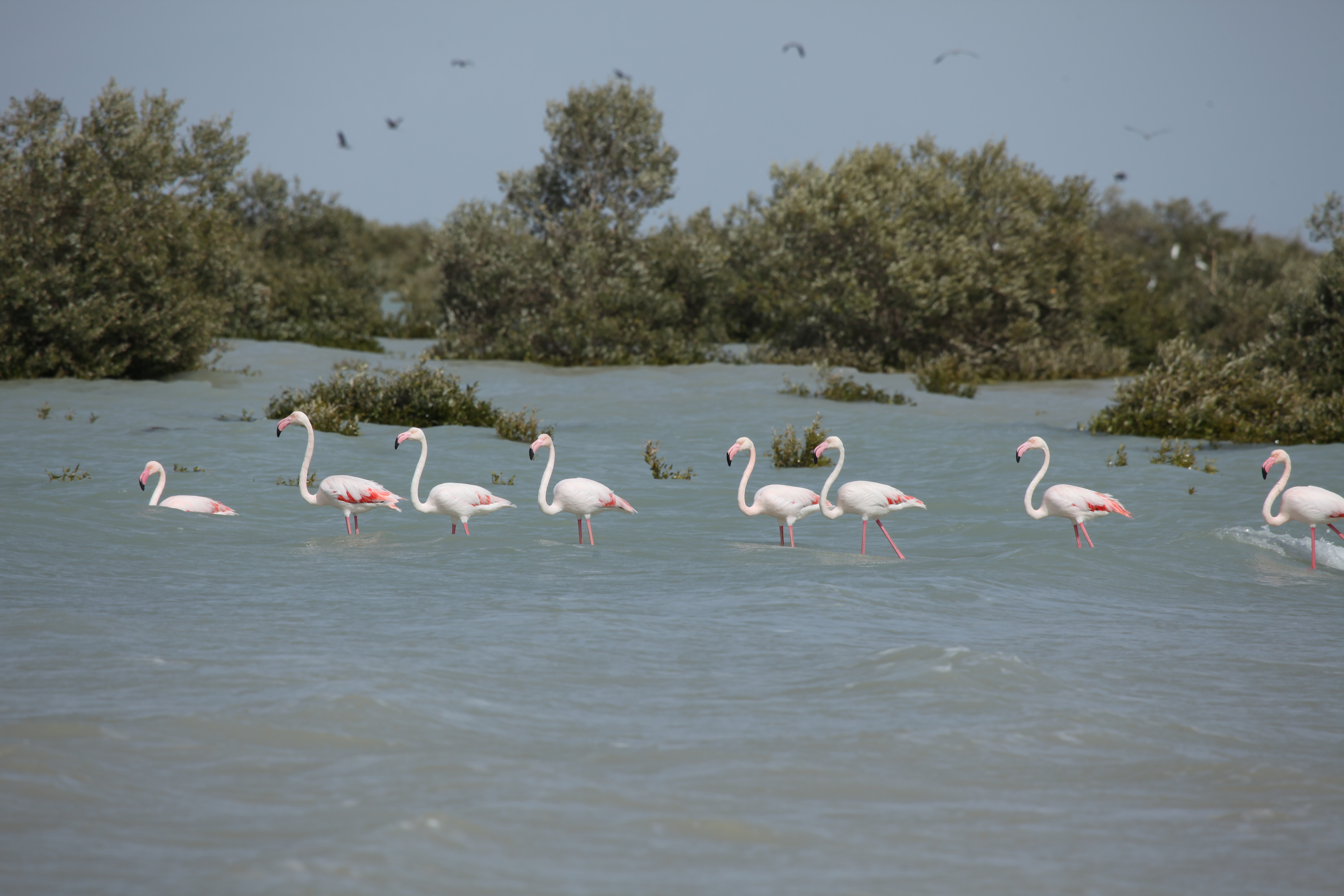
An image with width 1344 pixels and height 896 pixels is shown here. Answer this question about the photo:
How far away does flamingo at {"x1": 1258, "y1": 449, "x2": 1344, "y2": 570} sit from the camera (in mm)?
11258

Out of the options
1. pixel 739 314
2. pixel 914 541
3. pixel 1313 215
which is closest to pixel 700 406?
pixel 914 541

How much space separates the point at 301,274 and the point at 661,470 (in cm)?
2720

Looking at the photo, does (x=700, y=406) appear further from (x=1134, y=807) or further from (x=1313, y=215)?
(x=1313, y=215)

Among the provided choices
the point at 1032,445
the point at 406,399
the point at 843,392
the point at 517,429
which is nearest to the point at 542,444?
the point at 1032,445

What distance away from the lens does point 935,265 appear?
32.2 m

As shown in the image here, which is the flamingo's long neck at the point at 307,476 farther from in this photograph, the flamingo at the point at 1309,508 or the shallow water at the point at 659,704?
the flamingo at the point at 1309,508

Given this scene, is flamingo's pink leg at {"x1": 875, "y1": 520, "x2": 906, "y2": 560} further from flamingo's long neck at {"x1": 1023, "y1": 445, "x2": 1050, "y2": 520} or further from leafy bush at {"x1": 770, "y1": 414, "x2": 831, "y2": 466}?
leafy bush at {"x1": 770, "y1": 414, "x2": 831, "y2": 466}

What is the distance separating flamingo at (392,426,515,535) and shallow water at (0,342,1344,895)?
34cm

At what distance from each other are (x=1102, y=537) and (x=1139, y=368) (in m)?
27.2

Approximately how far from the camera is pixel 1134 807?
5191mm

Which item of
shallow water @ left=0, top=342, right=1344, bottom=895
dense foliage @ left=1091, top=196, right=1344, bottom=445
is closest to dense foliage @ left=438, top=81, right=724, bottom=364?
dense foliage @ left=1091, top=196, right=1344, bottom=445

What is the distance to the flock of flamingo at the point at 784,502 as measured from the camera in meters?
11.4

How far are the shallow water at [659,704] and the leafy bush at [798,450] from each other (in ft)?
12.9

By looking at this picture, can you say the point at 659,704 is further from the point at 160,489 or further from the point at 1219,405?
the point at 1219,405
